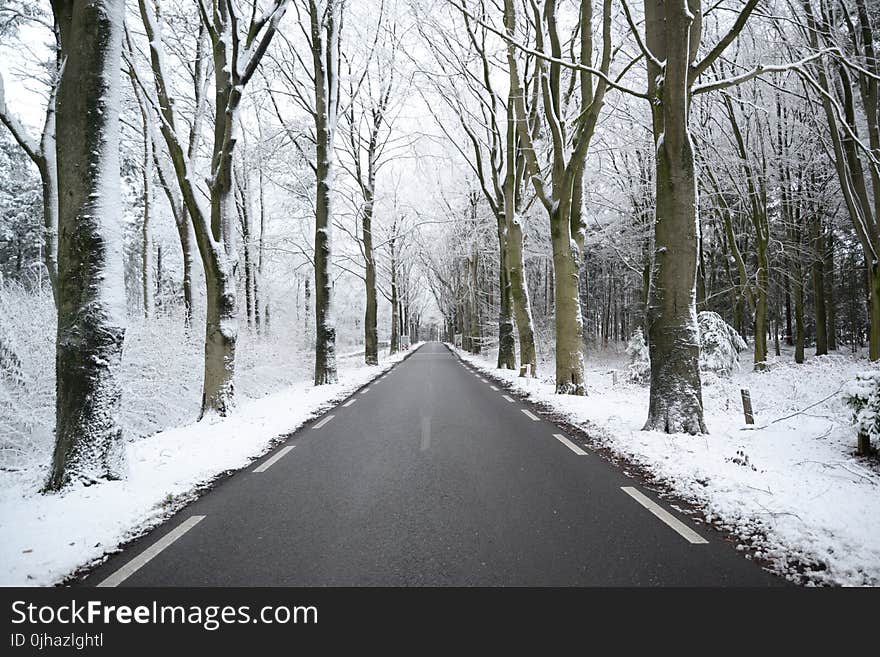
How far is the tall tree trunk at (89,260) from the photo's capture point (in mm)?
4613

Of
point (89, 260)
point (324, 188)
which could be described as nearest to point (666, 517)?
point (89, 260)

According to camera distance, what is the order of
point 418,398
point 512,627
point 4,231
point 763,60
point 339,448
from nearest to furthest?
point 512,627, point 339,448, point 418,398, point 763,60, point 4,231

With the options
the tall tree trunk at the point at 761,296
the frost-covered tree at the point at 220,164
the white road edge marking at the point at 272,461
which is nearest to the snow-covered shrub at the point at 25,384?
the frost-covered tree at the point at 220,164

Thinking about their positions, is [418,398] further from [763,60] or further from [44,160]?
[763,60]

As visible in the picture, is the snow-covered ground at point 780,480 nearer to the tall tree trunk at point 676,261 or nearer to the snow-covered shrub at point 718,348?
the tall tree trunk at point 676,261

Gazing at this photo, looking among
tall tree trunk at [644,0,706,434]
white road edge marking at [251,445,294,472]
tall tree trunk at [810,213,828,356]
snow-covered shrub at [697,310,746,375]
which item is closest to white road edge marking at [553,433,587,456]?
tall tree trunk at [644,0,706,434]

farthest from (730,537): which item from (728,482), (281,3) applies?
(281,3)

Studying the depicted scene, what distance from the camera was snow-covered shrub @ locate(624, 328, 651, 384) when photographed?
15.5 metres

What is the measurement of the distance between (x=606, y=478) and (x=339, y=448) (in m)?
3.45

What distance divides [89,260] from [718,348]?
15.2 meters

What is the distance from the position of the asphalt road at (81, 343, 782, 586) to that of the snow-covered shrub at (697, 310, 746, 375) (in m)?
10.2

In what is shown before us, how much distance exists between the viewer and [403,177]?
30.4m

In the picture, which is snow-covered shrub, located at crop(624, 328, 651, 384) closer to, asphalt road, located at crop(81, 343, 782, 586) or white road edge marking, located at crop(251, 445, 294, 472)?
asphalt road, located at crop(81, 343, 782, 586)

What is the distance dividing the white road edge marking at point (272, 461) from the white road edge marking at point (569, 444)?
3795mm
